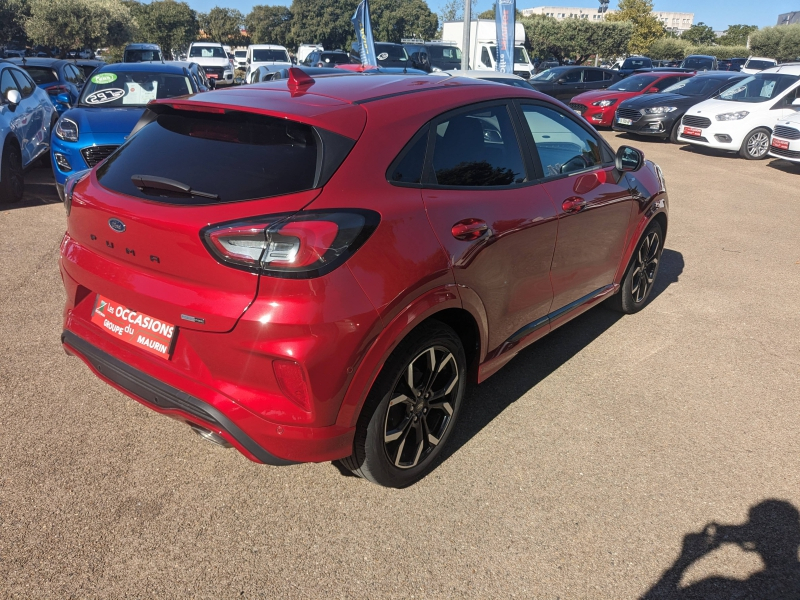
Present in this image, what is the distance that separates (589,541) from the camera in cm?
273

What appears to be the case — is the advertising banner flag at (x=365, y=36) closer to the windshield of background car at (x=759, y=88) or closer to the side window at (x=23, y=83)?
the windshield of background car at (x=759, y=88)

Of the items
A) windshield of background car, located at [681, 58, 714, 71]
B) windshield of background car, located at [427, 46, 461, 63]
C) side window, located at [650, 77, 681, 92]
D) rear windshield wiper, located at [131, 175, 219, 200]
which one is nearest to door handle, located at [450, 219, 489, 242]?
rear windshield wiper, located at [131, 175, 219, 200]

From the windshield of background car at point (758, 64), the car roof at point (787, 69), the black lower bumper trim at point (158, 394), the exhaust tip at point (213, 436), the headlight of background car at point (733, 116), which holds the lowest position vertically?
the windshield of background car at point (758, 64)

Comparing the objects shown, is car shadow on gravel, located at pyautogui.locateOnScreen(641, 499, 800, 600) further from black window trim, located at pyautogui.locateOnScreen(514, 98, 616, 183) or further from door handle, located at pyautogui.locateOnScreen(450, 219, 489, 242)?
black window trim, located at pyautogui.locateOnScreen(514, 98, 616, 183)

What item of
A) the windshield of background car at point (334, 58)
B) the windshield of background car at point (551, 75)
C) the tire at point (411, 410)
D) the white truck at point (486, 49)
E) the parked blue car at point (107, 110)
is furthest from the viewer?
the windshield of background car at point (334, 58)

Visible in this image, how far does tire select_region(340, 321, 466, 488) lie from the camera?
8.76 feet

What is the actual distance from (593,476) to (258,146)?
2.16m

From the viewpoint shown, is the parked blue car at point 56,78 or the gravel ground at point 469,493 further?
the parked blue car at point 56,78

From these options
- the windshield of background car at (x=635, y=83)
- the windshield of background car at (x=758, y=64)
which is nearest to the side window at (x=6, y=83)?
the windshield of background car at (x=635, y=83)

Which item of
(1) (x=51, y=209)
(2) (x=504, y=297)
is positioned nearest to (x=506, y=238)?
Answer: (2) (x=504, y=297)

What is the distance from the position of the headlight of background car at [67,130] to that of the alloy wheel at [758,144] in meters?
12.2

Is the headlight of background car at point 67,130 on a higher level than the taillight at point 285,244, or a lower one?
lower

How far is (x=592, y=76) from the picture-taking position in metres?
21.0

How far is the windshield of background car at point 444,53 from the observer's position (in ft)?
81.2
